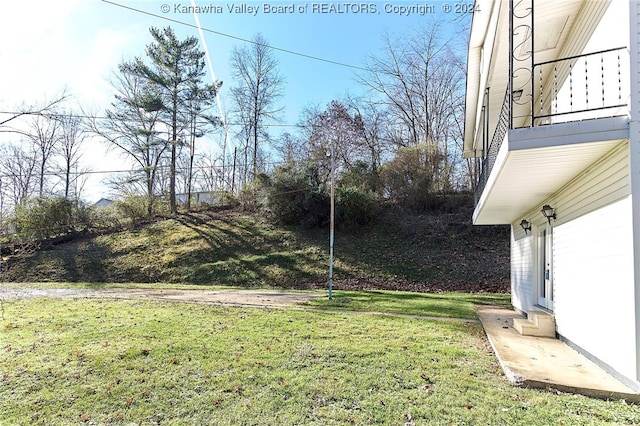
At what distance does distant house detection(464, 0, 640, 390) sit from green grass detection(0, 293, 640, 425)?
1253 millimetres

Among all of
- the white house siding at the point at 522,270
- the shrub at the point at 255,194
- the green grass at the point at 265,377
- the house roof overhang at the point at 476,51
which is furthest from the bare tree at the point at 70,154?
the white house siding at the point at 522,270

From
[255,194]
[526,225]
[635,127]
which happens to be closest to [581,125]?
[635,127]

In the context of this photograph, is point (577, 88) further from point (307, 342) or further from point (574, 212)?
point (307, 342)

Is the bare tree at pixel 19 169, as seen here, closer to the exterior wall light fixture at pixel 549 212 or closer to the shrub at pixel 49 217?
the shrub at pixel 49 217

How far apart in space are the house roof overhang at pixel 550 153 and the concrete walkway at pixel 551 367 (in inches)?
94.9

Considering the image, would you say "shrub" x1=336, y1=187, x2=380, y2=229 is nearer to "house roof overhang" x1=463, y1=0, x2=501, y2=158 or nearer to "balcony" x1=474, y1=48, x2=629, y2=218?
"house roof overhang" x1=463, y1=0, x2=501, y2=158

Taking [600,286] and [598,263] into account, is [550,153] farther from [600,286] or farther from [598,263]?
[600,286]

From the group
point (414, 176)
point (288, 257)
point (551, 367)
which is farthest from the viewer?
point (414, 176)

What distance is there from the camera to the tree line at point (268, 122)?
20734 mm

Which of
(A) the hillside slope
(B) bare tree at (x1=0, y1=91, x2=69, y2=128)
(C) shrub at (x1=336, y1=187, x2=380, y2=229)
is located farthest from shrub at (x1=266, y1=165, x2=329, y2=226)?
(B) bare tree at (x1=0, y1=91, x2=69, y2=128)

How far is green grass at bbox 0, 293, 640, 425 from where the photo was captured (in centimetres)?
323

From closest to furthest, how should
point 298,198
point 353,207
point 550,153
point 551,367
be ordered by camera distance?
point 550,153, point 551,367, point 353,207, point 298,198

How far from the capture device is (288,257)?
55.5 ft

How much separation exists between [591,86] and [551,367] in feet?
11.6
